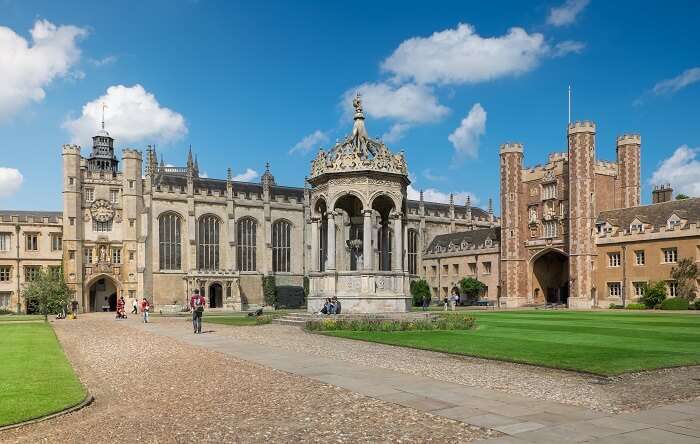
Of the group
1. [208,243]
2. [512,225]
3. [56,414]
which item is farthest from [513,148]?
[56,414]

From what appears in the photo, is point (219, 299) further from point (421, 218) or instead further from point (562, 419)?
point (562, 419)

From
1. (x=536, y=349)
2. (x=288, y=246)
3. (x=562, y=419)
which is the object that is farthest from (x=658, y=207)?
(x=562, y=419)

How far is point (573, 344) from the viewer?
18016 millimetres

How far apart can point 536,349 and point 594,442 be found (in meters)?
9.71

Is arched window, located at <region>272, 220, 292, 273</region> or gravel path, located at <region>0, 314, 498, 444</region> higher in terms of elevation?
arched window, located at <region>272, 220, 292, 273</region>

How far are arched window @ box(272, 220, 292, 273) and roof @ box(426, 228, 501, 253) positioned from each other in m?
19.5

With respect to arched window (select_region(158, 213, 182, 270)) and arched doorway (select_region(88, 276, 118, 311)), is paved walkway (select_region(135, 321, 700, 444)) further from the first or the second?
arched doorway (select_region(88, 276, 118, 311))

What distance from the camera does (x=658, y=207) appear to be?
5478cm

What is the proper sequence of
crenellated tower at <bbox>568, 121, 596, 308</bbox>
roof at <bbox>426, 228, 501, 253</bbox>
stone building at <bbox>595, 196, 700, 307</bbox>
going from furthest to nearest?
roof at <bbox>426, 228, 501, 253</bbox> < crenellated tower at <bbox>568, 121, 596, 308</bbox> < stone building at <bbox>595, 196, 700, 307</bbox>

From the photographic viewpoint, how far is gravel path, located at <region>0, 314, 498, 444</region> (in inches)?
319

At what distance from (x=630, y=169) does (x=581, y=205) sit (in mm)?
8050

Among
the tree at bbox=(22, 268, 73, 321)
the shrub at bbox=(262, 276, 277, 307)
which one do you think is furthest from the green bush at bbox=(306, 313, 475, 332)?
the shrub at bbox=(262, 276, 277, 307)

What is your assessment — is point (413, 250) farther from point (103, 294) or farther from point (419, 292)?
point (103, 294)

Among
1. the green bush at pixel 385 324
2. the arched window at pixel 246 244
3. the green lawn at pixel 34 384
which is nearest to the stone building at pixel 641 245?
the green bush at pixel 385 324
